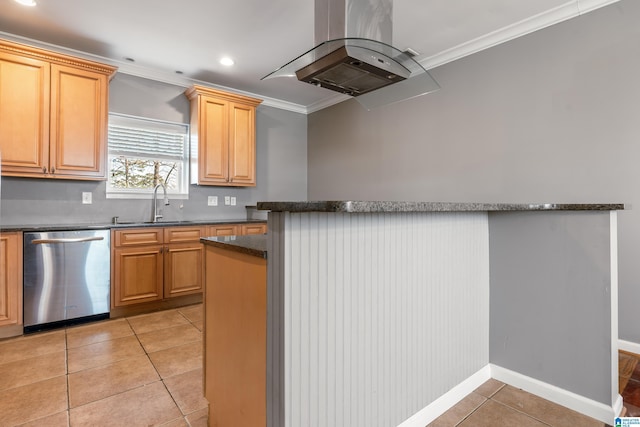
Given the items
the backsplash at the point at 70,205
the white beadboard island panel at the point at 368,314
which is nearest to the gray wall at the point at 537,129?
the white beadboard island panel at the point at 368,314

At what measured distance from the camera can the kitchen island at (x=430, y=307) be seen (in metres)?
1.10

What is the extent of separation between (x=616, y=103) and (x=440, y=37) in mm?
1548

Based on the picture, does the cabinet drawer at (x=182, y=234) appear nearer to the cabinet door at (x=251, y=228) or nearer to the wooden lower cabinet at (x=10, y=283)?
the cabinet door at (x=251, y=228)

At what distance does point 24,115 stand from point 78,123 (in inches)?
15.2

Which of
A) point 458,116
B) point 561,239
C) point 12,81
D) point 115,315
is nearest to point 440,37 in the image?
point 458,116

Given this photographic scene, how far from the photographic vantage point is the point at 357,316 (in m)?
1.28

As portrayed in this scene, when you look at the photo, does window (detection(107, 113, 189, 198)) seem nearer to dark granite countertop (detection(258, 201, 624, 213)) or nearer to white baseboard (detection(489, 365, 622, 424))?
dark granite countertop (detection(258, 201, 624, 213))

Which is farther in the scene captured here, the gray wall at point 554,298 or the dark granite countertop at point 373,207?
the gray wall at point 554,298

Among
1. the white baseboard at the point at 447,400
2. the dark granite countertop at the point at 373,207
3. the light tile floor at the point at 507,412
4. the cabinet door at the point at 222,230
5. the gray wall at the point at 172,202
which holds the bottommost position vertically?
the light tile floor at the point at 507,412

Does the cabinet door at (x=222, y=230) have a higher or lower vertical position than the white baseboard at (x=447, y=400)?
higher

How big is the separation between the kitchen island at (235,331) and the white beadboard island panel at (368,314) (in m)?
0.07

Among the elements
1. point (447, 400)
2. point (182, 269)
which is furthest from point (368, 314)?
point (182, 269)

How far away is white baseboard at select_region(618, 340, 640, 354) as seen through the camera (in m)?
2.35

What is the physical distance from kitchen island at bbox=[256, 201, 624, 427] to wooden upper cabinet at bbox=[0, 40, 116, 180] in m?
3.02
